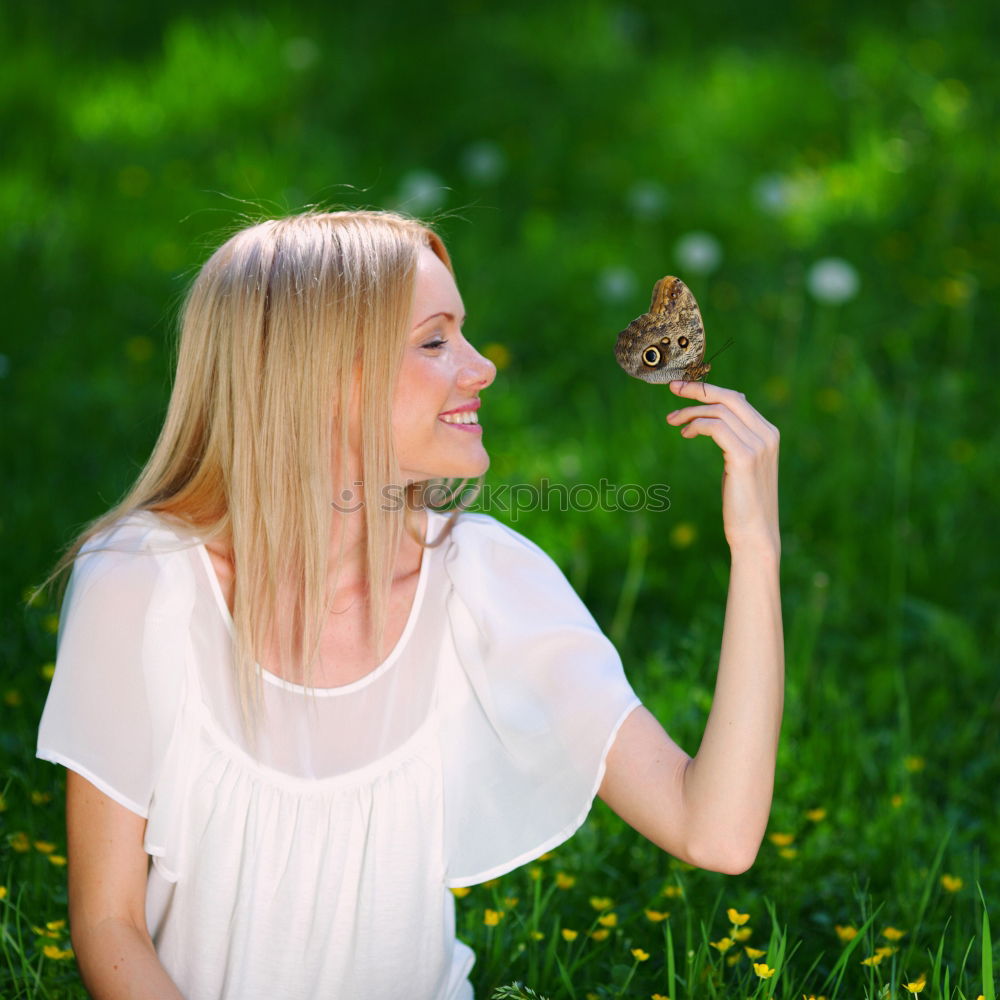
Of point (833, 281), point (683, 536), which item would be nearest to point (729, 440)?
point (683, 536)

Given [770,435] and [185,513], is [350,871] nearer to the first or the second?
[185,513]

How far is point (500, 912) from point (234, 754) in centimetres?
62

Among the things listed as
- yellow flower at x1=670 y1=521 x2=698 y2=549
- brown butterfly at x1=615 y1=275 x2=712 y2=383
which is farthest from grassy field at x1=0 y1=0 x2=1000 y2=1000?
brown butterfly at x1=615 y1=275 x2=712 y2=383

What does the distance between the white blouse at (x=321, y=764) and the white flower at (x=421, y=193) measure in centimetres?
277

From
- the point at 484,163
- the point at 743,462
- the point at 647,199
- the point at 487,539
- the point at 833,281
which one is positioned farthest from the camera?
the point at 484,163

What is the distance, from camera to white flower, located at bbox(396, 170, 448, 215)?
14.6ft

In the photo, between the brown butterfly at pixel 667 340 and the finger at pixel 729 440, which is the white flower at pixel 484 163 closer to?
the brown butterfly at pixel 667 340

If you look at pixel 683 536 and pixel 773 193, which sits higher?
pixel 773 193

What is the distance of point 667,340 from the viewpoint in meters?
1.72

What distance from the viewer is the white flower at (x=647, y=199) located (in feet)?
14.8

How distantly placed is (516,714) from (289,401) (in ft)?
1.77

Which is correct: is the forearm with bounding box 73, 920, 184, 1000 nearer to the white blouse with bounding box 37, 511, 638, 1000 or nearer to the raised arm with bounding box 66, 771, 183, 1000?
the raised arm with bounding box 66, 771, 183, 1000

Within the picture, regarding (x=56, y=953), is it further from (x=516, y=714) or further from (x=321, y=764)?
Result: (x=516, y=714)

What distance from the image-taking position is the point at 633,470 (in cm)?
352
